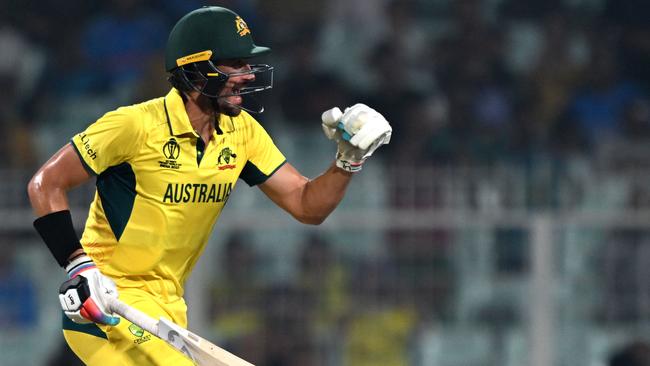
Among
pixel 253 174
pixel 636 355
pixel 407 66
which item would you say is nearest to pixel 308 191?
pixel 253 174

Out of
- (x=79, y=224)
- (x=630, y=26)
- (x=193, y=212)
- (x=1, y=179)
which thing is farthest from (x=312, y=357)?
(x=630, y=26)

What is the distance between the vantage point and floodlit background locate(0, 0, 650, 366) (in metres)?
7.90

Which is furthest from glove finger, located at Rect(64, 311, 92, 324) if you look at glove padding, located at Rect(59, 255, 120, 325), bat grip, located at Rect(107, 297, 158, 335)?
bat grip, located at Rect(107, 297, 158, 335)

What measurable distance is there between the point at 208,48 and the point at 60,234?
0.87m

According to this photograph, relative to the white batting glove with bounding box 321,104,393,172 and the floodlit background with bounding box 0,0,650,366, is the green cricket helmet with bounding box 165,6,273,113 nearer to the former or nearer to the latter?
the white batting glove with bounding box 321,104,393,172

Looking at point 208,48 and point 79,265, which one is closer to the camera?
point 79,265

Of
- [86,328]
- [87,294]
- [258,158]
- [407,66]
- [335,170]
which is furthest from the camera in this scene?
[407,66]

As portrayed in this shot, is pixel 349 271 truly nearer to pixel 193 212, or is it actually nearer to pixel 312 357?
pixel 312 357

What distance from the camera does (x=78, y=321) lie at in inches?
192

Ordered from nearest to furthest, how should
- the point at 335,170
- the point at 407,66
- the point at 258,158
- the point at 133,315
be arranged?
the point at 133,315, the point at 335,170, the point at 258,158, the point at 407,66

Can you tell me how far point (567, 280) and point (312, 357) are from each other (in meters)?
1.51

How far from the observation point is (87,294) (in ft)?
15.6

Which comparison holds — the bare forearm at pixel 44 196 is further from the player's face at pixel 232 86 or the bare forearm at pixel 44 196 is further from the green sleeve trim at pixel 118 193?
the player's face at pixel 232 86

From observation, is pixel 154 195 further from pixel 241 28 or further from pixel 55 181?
pixel 241 28
